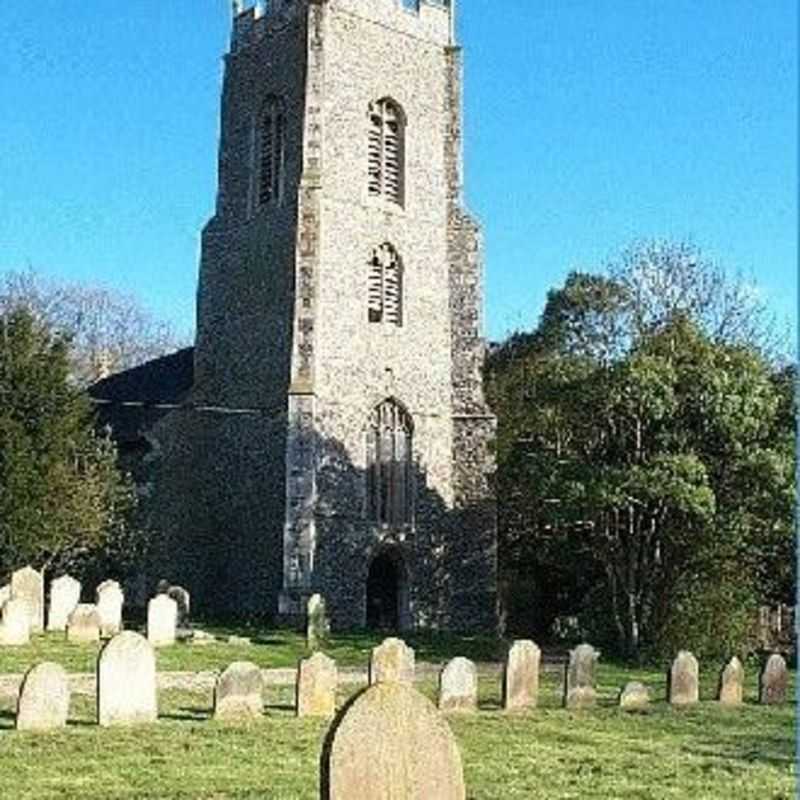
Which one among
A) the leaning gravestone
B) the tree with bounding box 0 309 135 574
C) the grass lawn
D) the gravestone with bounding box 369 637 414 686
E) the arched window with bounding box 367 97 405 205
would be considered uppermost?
the arched window with bounding box 367 97 405 205

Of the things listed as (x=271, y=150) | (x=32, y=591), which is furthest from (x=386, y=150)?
(x=32, y=591)

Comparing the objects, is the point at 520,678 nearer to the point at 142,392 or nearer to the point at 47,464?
the point at 47,464

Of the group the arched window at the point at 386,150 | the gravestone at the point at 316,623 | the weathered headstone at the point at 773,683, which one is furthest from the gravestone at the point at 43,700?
the arched window at the point at 386,150

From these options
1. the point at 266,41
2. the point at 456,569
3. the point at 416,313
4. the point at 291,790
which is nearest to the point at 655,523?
the point at 456,569

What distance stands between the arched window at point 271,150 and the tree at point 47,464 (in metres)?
6.77

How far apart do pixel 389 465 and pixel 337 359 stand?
272cm

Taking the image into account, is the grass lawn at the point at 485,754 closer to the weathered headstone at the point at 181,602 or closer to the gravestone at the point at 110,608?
the gravestone at the point at 110,608

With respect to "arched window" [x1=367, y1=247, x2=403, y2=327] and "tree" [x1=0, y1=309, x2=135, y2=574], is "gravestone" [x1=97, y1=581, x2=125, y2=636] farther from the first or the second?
"arched window" [x1=367, y1=247, x2=403, y2=327]

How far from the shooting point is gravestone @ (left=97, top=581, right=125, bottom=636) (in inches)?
867

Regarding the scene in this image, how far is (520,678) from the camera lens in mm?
14289

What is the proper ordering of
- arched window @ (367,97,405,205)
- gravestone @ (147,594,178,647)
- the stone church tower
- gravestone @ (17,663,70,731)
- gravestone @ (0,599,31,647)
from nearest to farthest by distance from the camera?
gravestone @ (17,663,70,731) → gravestone @ (0,599,31,647) → gravestone @ (147,594,178,647) → the stone church tower → arched window @ (367,97,405,205)

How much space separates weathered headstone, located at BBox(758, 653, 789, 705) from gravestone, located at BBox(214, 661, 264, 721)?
256 inches

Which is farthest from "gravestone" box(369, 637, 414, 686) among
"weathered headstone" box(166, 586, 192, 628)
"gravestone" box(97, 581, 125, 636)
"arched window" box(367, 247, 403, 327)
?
"arched window" box(367, 247, 403, 327)

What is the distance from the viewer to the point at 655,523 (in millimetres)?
22469
